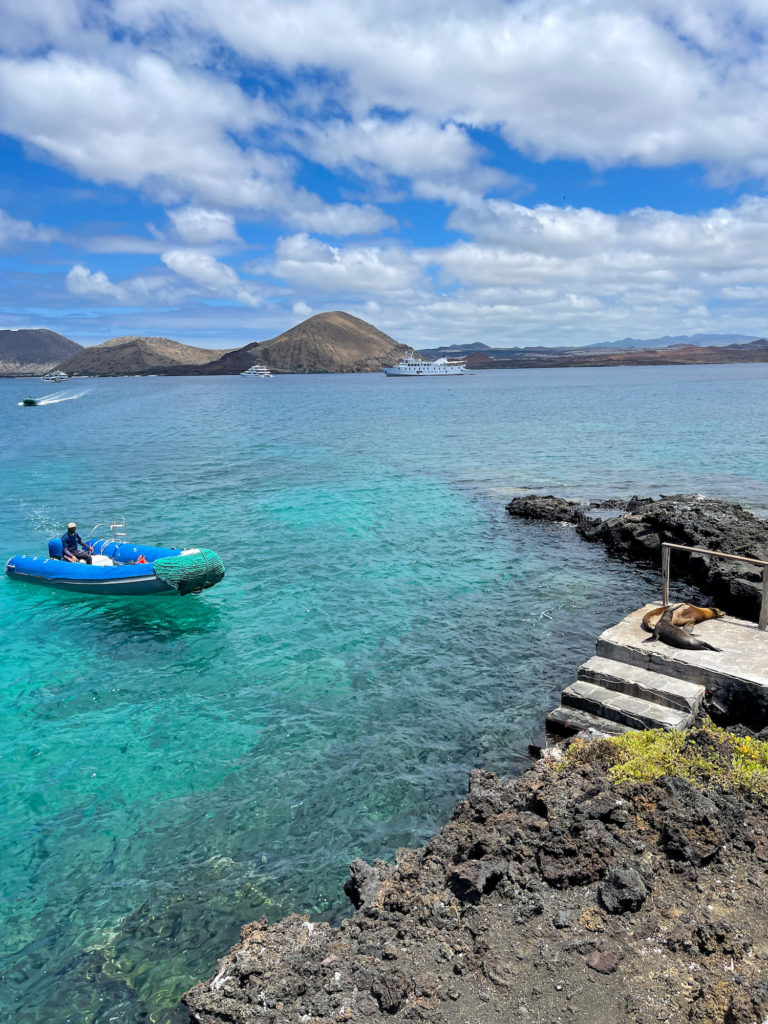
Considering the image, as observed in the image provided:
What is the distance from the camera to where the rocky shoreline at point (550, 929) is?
4.87 meters

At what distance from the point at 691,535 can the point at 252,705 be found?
44.0 ft

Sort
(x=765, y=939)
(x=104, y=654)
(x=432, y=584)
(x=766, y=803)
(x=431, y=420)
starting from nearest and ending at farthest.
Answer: (x=765, y=939), (x=766, y=803), (x=104, y=654), (x=432, y=584), (x=431, y=420)

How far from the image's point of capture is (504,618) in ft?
48.4

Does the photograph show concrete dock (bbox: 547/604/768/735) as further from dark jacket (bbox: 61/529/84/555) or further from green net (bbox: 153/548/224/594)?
dark jacket (bbox: 61/529/84/555)

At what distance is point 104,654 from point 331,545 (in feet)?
28.3

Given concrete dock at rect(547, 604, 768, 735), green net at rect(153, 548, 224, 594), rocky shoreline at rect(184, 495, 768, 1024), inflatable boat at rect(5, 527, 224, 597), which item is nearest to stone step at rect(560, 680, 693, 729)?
concrete dock at rect(547, 604, 768, 735)

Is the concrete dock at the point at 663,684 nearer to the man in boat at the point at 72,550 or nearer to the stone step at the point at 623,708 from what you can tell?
the stone step at the point at 623,708

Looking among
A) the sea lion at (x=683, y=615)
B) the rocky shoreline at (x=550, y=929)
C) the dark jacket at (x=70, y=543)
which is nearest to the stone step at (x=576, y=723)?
the rocky shoreline at (x=550, y=929)

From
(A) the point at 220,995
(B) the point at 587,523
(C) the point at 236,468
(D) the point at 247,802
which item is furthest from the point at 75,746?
(C) the point at 236,468

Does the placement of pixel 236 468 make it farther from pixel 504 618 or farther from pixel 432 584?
pixel 504 618

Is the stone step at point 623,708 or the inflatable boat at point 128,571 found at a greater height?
the inflatable boat at point 128,571

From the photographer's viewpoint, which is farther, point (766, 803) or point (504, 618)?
point (504, 618)

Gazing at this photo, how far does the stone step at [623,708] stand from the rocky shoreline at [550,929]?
1725mm

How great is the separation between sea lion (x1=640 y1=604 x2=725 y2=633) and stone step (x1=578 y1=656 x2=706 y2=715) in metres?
1.05
